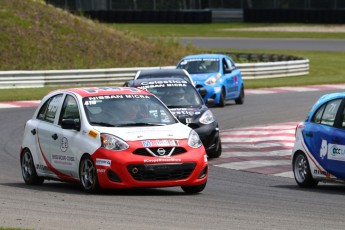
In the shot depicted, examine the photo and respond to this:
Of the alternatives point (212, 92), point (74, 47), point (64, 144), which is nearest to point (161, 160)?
point (64, 144)

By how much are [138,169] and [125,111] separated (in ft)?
3.80

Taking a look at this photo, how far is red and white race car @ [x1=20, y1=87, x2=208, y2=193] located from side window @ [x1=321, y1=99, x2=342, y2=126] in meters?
1.94

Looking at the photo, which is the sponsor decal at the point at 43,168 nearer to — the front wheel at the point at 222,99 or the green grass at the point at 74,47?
the front wheel at the point at 222,99

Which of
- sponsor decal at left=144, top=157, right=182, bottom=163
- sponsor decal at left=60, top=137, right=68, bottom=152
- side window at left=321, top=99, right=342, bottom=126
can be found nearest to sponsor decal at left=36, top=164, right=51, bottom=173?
sponsor decal at left=60, top=137, right=68, bottom=152

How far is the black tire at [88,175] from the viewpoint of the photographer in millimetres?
12448

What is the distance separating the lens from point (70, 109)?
44.4ft

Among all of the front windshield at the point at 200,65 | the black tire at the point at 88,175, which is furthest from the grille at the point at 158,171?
the front windshield at the point at 200,65

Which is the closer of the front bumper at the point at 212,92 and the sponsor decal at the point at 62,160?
the sponsor decal at the point at 62,160

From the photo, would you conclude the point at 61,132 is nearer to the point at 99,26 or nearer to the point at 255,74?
the point at 255,74

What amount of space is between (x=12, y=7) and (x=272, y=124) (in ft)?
66.1

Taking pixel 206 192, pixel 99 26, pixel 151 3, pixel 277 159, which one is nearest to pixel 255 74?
pixel 99 26

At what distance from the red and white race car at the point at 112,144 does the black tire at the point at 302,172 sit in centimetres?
189

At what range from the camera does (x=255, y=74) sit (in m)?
39.2

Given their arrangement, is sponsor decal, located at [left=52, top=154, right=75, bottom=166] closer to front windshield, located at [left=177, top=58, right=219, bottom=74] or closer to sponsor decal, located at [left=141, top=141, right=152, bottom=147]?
sponsor decal, located at [left=141, top=141, right=152, bottom=147]
